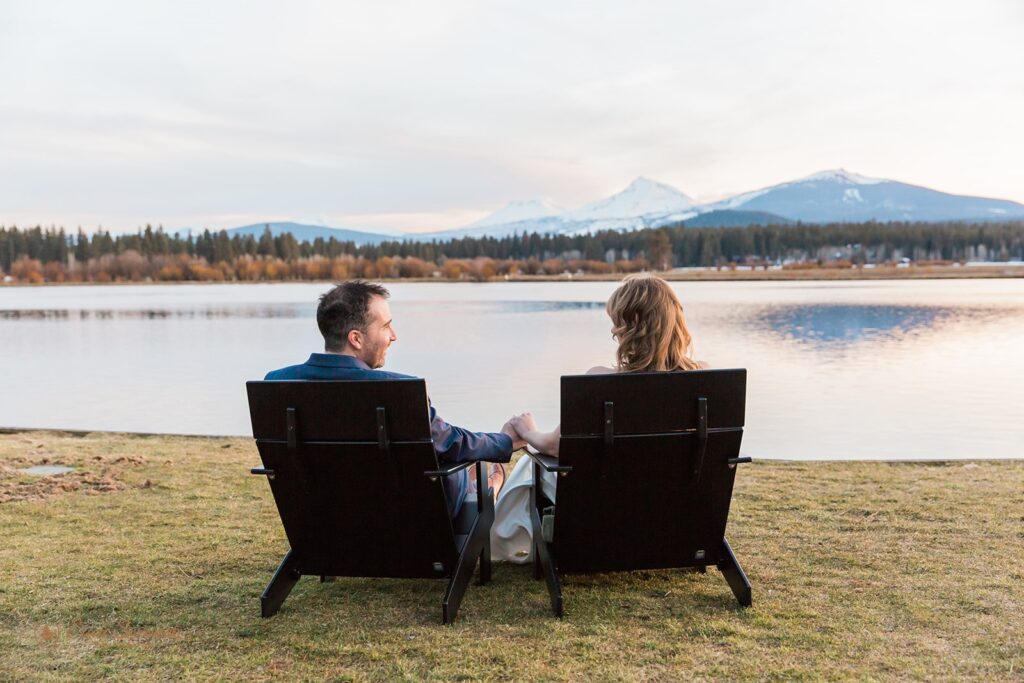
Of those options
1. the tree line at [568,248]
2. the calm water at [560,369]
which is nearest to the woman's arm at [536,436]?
the calm water at [560,369]

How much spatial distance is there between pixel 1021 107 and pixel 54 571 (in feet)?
186

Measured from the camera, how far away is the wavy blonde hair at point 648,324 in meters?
3.55

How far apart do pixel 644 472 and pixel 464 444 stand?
72 cm

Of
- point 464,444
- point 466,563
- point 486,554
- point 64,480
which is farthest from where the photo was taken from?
point 64,480

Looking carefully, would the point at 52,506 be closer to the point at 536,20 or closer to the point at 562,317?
the point at 536,20

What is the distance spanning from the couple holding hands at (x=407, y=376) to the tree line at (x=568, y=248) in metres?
110

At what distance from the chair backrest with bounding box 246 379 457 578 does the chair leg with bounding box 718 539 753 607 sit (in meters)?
1.14

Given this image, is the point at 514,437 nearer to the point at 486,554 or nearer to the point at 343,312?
the point at 486,554

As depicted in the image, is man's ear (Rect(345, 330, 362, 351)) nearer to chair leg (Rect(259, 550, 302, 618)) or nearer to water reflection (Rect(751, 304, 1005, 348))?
chair leg (Rect(259, 550, 302, 618))

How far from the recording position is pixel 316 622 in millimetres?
3652

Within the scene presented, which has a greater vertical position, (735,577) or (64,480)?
(735,577)

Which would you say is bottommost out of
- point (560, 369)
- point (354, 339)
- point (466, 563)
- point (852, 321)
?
point (852, 321)

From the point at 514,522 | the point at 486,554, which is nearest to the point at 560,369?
the point at 514,522

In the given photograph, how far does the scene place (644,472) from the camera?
3.52 m
